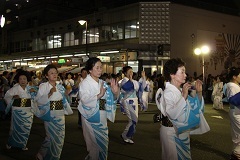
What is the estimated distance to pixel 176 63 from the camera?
12.8 ft

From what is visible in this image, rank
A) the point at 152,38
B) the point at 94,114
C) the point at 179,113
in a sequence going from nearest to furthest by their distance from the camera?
the point at 179,113
the point at 94,114
the point at 152,38

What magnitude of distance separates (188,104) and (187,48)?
Answer: 72.5 ft

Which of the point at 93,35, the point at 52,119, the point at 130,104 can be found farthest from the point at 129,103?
the point at 93,35

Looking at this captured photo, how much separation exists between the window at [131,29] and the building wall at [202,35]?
9.26 feet

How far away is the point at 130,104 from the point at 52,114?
2571mm

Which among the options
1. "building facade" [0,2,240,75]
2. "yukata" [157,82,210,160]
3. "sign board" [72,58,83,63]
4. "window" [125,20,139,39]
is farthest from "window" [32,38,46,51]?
"yukata" [157,82,210,160]

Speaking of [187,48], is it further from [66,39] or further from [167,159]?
[167,159]

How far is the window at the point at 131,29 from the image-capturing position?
24.8 metres

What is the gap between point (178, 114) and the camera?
361 centimetres

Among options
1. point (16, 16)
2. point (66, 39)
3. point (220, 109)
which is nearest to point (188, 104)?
point (220, 109)

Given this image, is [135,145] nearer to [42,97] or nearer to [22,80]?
[42,97]

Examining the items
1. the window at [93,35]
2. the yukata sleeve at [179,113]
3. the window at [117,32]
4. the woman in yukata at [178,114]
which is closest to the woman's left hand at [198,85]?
the woman in yukata at [178,114]

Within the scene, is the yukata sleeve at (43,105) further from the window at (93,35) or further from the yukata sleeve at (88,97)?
the window at (93,35)

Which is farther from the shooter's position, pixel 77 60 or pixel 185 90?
A: pixel 77 60
